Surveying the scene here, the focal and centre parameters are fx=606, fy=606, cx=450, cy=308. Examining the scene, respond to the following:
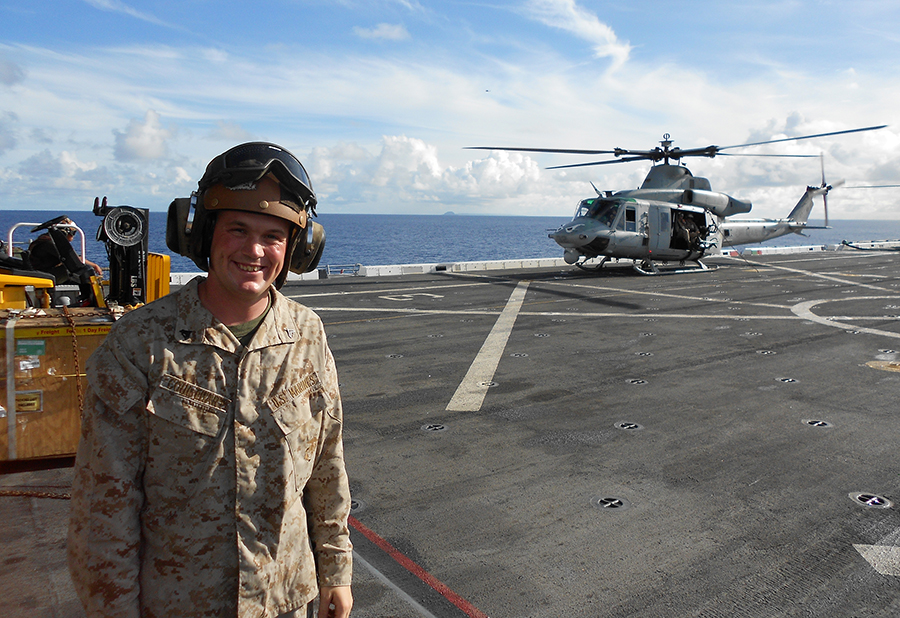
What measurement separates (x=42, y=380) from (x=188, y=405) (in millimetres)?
3751

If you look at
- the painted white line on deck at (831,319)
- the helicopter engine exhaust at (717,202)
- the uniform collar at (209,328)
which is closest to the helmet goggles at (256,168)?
the uniform collar at (209,328)

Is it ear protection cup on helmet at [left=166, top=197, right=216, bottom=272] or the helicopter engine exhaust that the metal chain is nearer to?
ear protection cup on helmet at [left=166, top=197, right=216, bottom=272]

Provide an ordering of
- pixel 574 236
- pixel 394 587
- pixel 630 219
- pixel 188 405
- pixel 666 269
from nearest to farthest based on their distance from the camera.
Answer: pixel 188 405 → pixel 394 587 → pixel 574 236 → pixel 630 219 → pixel 666 269

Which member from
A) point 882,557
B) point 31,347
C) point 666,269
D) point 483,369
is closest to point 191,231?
point 31,347

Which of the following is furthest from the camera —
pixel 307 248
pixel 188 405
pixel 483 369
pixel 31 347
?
pixel 483 369

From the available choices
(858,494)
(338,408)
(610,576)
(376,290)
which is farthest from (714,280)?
(338,408)

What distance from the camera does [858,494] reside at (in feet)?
16.9

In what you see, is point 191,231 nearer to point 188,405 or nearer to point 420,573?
point 188,405

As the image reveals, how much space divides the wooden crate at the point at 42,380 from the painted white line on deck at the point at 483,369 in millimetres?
4017

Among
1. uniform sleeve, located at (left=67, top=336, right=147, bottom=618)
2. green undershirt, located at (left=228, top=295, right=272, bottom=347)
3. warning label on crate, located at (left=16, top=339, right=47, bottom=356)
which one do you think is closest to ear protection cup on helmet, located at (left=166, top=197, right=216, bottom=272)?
green undershirt, located at (left=228, top=295, right=272, bottom=347)

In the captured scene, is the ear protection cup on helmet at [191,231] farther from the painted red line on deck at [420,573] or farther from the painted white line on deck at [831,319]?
the painted white line on deck at [831,319]

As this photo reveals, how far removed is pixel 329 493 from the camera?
2264mm

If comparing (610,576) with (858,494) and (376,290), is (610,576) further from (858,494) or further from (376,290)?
(376,290)

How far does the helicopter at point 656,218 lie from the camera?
22422 mm
